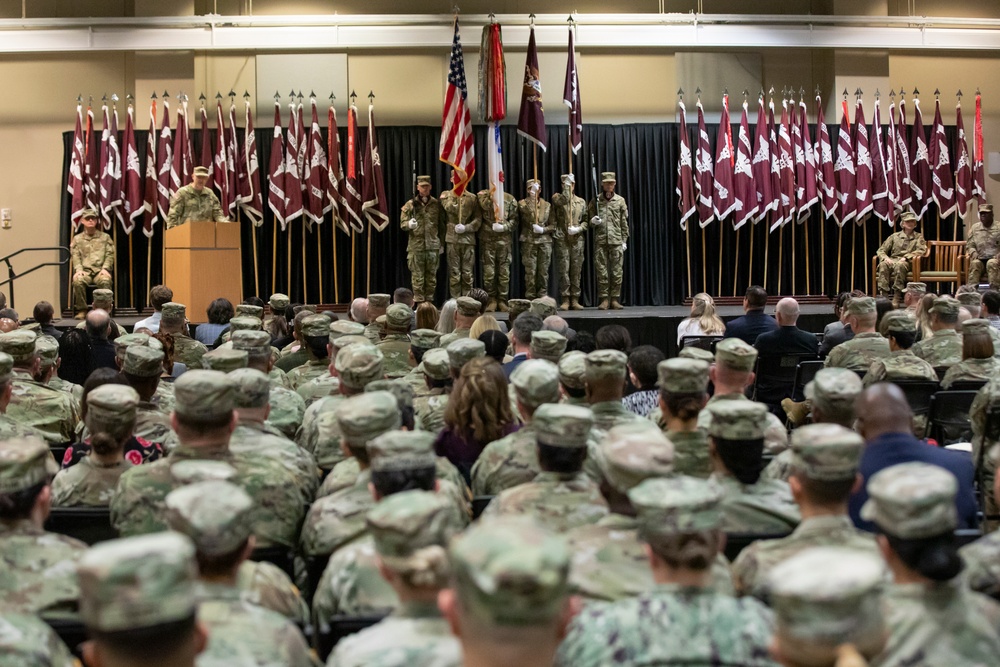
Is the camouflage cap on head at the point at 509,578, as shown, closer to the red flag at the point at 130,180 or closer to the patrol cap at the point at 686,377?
the patrol cap at the point at 686,377

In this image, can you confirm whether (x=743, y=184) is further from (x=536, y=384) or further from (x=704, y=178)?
(x=536, y=384)

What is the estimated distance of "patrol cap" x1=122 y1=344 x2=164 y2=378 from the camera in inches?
186

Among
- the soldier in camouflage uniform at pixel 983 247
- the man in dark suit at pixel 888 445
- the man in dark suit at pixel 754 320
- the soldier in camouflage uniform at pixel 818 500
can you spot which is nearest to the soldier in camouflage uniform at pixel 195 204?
the man in dark suit at pixel 754 320

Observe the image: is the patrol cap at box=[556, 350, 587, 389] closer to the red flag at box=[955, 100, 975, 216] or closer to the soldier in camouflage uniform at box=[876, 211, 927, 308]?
the soldier in camouflage uniform at box=[876, 211, 927, 308]

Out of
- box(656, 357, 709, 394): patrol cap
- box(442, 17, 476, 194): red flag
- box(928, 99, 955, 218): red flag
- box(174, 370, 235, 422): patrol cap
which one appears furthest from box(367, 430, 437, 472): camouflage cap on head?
box(928, 99, 955, 218): red flag

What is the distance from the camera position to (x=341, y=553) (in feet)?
9.03

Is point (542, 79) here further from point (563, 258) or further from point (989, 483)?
point (989, 483)

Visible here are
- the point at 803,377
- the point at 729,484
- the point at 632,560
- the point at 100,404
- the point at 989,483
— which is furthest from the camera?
the point at 803,377

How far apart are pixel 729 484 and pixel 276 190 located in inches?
432

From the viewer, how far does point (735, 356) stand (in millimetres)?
4457

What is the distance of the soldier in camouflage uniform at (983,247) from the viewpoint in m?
13.1

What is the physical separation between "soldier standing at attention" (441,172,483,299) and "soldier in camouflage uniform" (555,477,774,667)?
1110 centimetres

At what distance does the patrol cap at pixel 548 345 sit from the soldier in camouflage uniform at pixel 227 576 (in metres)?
3.51

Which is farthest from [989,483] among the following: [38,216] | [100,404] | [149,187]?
[38,216]
